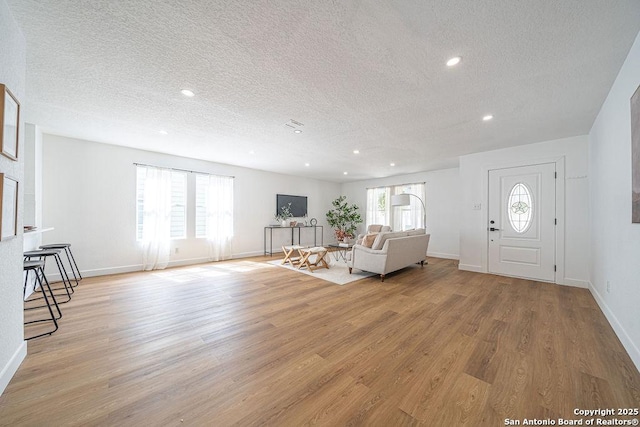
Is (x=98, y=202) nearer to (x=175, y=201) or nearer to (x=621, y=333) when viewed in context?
(x=175, y=201)

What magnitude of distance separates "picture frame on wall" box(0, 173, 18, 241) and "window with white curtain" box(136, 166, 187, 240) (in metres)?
3.48

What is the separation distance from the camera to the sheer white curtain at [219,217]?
19.4ft

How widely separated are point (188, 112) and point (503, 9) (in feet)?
11.1

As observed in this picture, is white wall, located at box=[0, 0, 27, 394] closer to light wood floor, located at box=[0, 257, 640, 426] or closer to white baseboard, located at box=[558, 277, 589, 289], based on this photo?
light wood floor, located at box=[0, 257, 640, 426]

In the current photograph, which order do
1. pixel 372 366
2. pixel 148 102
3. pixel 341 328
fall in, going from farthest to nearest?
1. pixel 148 102
2. pixel 341 328
3. pixel 372 366

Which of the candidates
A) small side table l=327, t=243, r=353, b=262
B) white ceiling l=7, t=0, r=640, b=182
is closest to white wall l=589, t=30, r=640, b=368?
white ceiling l=7, t=0, r=640, b=182

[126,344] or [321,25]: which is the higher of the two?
[321,25]

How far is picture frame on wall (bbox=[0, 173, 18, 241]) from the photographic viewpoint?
150cm

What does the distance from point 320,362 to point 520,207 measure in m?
4.79

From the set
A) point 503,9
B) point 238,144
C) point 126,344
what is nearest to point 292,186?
point 238,144

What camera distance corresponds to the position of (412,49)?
73.9 inches

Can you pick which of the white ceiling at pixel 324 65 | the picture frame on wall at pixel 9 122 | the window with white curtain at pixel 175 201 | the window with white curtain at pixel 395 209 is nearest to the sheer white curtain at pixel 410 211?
the window with white curtain at pixel 395 209

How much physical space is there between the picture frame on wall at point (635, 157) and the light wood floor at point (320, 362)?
4.06 ft

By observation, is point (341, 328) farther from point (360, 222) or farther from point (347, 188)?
point (347, 188)
